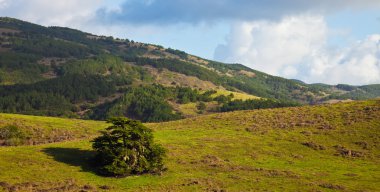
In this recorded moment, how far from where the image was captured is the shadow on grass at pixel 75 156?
59.1 m

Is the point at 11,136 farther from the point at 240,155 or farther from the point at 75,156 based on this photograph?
the point at 240,155

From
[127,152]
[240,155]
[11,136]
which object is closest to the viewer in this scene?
[127,152]

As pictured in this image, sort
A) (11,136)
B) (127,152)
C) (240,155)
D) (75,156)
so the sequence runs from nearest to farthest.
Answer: (127,152) → (75,156) → (240,155) → (11,136)

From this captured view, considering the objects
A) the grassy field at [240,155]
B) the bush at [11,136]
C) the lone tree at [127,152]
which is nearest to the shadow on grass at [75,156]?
the grassy field at [240,155]

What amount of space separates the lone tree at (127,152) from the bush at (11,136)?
78.8 ft

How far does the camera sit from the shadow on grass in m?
59.1

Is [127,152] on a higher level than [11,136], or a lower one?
higher

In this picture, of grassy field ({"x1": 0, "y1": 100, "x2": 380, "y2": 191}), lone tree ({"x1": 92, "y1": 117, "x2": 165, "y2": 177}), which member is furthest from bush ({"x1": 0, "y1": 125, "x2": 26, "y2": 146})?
lone tree ({"x1": 92, "y1": 117, "x2": 165, "y2": 177})

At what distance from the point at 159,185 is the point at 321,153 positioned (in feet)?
109

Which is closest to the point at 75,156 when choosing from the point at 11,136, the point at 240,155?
the point at 11,136

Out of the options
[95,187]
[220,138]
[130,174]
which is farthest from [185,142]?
[95,187]

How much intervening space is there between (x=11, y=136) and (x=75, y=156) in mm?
22207

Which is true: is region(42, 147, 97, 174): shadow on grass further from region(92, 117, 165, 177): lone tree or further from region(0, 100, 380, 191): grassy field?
region(92, 117, 165, 177): lone tree

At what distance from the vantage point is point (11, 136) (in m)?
77.7
